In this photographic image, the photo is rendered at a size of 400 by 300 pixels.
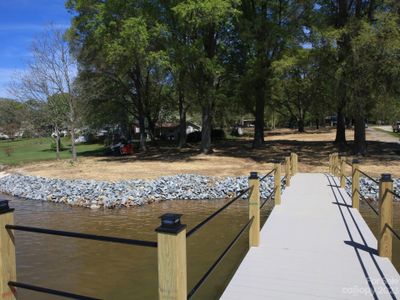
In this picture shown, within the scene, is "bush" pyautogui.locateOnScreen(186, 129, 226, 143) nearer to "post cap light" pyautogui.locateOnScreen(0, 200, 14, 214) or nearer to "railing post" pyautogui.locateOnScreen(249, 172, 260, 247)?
"railing post" pyautogui.locateOnScreen(249, 172, 260, 247)

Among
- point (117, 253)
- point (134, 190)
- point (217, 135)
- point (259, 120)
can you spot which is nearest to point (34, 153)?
point (217, 135)

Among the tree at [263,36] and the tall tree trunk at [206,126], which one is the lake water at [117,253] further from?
the tall tree trunk at [206,126]

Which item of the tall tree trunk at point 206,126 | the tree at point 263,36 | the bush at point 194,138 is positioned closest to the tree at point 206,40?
the tall tree trunk at point 206,126

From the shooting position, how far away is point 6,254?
381cm

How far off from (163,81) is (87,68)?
9.60 m

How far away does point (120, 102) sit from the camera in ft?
123

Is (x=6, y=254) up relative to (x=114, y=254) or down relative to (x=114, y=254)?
up

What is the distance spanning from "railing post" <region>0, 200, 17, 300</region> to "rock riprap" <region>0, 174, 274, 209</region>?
1103 centimetres

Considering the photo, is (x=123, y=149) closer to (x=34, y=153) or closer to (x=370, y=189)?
(x=34, y=153)

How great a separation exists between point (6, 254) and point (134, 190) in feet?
40.6

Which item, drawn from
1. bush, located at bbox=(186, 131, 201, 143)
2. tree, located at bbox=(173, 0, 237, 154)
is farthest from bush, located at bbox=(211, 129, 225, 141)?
tree, located at bbox=(173, 0, 237, 154)

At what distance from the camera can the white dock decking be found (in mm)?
4984

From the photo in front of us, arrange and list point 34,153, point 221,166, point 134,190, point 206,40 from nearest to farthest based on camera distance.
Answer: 1. point 134,190
2. point 221,166
3. point 206,40
4. point 34,153

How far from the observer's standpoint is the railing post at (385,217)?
625cm
